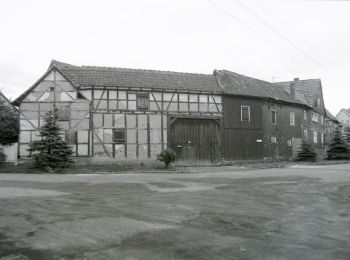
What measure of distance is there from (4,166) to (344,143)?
3278cm

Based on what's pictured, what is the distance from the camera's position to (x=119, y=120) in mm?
28453

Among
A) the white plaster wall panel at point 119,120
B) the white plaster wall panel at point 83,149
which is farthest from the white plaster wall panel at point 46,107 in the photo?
the white plaster wall panel at point 119,120

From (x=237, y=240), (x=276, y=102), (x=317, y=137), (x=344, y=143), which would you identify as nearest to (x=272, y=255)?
(x=237, y=240)

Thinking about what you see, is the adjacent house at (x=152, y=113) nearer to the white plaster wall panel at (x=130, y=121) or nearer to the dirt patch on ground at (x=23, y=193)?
the white plaster wall panel at (x=130, y=121)

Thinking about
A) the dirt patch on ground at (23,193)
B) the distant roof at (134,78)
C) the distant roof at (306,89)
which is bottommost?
the dirt patch on ground at (23,193)

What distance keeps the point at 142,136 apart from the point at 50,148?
7172 mm

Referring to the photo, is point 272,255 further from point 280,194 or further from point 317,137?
point 317,137

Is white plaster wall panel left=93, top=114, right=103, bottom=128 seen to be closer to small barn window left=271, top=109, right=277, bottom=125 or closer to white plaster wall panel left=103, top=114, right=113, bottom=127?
white plaster wall panel left=103, top=114, right=113, bottom=127

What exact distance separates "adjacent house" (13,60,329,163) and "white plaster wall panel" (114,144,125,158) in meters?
0.07

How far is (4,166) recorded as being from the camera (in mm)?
25375

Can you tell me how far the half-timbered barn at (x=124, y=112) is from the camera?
2781cm

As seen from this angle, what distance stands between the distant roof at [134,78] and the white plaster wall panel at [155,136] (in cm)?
336

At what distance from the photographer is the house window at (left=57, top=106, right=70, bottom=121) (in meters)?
27.8

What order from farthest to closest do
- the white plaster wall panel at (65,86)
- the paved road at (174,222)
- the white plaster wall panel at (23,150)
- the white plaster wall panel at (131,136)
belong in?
the white plaster wall panel at (131,136) < the white plaster wall panel at (65,86) < the white plaster wall panel at (23,150) < the paved road at (174,222)
